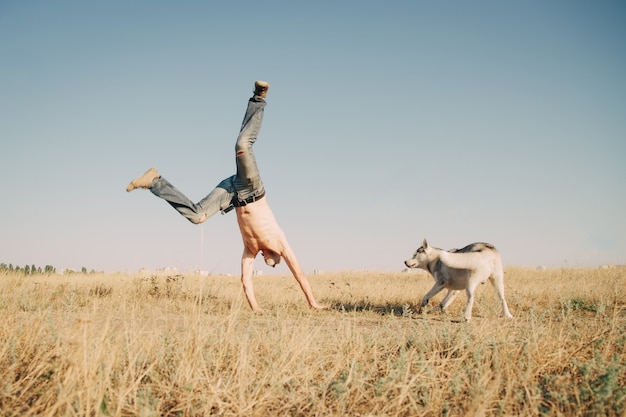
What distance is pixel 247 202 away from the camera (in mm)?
7617

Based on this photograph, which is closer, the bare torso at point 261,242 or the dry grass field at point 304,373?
the dry grass field at point 304,373

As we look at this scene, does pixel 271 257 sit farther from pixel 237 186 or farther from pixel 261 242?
pixel 237 186

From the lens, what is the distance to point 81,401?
3.11m

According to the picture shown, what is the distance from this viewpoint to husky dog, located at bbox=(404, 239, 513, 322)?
324 inches

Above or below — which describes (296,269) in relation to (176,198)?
below

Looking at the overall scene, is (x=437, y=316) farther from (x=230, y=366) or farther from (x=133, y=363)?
(x=133, y=363)

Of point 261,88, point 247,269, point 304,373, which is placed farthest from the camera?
point 247,269

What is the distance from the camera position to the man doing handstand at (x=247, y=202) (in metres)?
6.46

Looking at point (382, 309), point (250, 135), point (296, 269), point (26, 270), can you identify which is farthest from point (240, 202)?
point (26, 270)

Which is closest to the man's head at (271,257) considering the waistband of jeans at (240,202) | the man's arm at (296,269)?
the man's arm at (296,269)

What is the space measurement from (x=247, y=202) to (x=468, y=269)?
4128 millimetres

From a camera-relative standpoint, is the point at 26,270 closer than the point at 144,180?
No

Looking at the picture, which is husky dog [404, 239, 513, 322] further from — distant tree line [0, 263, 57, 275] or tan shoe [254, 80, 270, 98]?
distant tree line [0, 263, 57, 275]

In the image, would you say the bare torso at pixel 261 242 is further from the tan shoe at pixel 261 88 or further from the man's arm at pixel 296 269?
the tan shoe at pixel 261 88
